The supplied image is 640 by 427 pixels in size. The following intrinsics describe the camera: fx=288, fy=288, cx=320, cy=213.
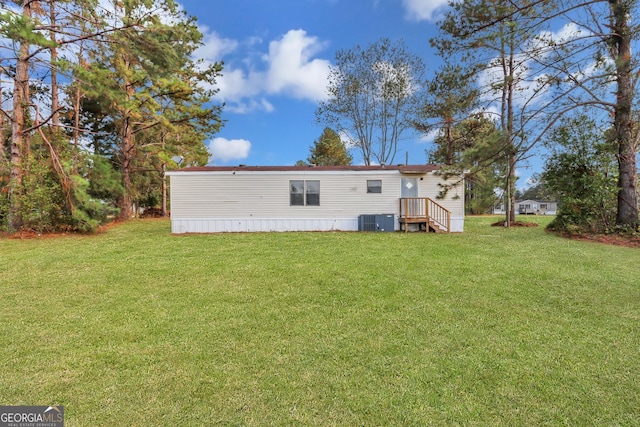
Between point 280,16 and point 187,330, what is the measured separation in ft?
43.0

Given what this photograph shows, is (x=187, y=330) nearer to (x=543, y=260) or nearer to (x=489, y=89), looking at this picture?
(x=543, y=260)

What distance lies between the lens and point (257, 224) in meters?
11.0

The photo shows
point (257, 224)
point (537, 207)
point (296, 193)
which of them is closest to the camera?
point (257, 224)

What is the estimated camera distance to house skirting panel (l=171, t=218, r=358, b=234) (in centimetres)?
1078

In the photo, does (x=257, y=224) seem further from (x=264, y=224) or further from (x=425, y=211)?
(x=425, y=211)

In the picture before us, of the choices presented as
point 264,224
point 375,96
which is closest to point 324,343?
point 264,224

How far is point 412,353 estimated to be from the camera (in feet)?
8.42

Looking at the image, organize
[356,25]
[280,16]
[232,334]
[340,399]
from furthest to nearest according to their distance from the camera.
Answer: [356,25], [280,16], [232,334], [340,399]

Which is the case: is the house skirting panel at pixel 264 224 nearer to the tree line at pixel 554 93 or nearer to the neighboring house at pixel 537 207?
the tree line at pixel 554 93

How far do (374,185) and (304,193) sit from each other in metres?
2.74

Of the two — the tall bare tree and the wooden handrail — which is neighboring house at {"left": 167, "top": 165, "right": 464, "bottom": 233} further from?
the tall bare tree

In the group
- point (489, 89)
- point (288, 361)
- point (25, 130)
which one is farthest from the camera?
point (25, 130)

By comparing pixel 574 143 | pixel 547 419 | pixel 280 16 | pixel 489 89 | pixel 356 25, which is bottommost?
pixel 547 419

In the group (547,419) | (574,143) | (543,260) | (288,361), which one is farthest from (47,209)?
(574,143)
